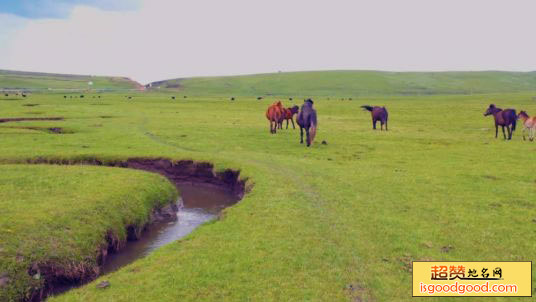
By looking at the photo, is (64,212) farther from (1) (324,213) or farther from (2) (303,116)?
(2) (303,116)

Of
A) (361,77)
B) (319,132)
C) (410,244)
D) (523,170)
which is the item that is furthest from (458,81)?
(410,244)

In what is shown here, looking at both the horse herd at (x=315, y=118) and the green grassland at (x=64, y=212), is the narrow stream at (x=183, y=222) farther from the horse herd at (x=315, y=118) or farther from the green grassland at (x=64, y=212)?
the horse herd at (x=315, y=118)

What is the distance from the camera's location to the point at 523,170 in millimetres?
21734

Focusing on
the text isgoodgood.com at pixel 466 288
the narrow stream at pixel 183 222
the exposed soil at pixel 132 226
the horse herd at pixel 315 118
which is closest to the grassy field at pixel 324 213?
the text isgoodgood.com at pixel 466 288

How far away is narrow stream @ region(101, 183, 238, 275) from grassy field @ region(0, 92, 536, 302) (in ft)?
5.55

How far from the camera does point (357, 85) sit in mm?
173750

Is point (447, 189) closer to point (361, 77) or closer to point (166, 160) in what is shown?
point (166, 160)

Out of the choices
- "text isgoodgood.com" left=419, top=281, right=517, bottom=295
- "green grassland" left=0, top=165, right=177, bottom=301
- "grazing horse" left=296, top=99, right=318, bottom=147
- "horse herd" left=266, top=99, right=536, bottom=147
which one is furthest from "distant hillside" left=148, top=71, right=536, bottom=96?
"text isgoodgood.com" left=419, top=281, right=517, bottom=295

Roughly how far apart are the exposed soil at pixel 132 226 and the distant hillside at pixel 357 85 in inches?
5124

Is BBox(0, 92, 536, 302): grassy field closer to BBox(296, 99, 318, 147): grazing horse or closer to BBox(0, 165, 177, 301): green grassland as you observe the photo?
BBox(0, 165, 177, 301): green grassland

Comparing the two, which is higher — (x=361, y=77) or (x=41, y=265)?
(x=361, y=77)

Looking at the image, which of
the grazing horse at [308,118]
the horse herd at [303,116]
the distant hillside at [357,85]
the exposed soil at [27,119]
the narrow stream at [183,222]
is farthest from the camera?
the distant hillside at [357,85]

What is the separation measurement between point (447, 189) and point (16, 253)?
15.6 meters

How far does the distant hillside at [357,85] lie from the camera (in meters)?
161
